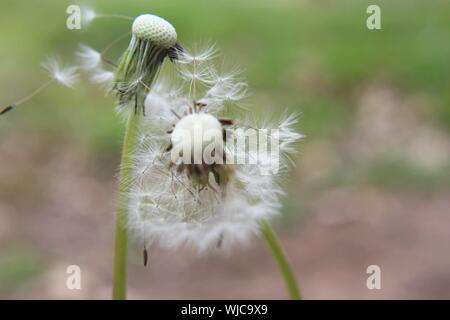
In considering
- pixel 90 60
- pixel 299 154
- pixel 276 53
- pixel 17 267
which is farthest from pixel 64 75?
pixel 276 53

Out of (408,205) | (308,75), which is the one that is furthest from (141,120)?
(308,75)

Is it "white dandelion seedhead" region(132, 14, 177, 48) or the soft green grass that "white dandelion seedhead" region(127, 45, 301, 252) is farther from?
the soft green grass

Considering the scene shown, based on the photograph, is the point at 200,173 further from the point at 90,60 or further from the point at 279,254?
the point at 90,60

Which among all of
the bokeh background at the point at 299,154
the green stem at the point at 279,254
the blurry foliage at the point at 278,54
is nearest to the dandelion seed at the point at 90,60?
the green stem at the point at 279,254

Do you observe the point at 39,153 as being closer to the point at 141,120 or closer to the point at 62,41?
the point at 62,41

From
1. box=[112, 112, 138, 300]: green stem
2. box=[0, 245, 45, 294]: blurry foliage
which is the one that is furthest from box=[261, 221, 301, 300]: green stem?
box=[0, 245, 45, 294]: blurry foliage
